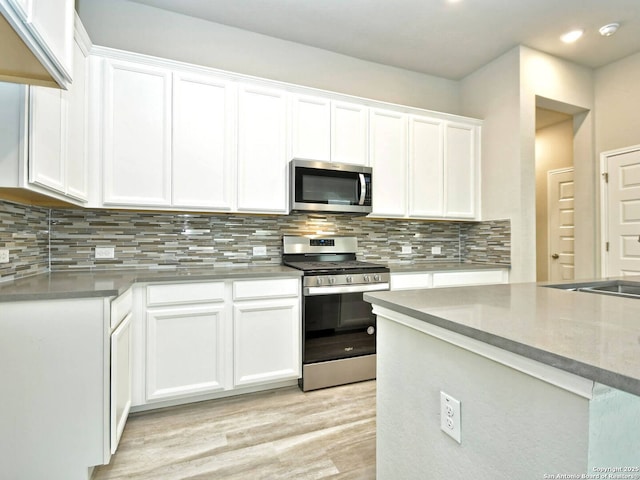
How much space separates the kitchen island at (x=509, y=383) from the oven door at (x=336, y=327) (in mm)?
1217

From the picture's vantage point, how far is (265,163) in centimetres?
268

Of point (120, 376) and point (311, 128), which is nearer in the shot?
point (120, 376)

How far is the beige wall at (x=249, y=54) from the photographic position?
2584mm

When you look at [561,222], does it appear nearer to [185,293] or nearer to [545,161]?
[545,161]

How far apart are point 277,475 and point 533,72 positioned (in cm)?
391

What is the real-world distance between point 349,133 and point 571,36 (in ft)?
7.15

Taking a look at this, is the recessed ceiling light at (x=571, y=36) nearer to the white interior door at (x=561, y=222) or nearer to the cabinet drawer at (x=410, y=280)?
the white interior door at (x=561, y=222)

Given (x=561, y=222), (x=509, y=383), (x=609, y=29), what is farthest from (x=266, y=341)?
(x=561, y=222)

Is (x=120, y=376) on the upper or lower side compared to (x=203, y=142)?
lower

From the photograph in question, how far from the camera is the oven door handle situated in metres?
2.49

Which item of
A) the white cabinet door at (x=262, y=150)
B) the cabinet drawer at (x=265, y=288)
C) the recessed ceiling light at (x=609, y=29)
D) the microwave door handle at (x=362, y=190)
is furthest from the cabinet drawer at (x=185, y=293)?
the recessed ceiling light at (x=609, y=29)

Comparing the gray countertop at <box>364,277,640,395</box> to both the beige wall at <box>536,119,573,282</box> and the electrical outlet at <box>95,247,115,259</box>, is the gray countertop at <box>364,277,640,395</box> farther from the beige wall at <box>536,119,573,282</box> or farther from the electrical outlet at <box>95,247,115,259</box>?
the beige wall at <box>536,119,573,282</box>

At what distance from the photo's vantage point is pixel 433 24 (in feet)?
9.36

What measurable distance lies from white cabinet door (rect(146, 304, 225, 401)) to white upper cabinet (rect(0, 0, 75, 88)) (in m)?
1.39
